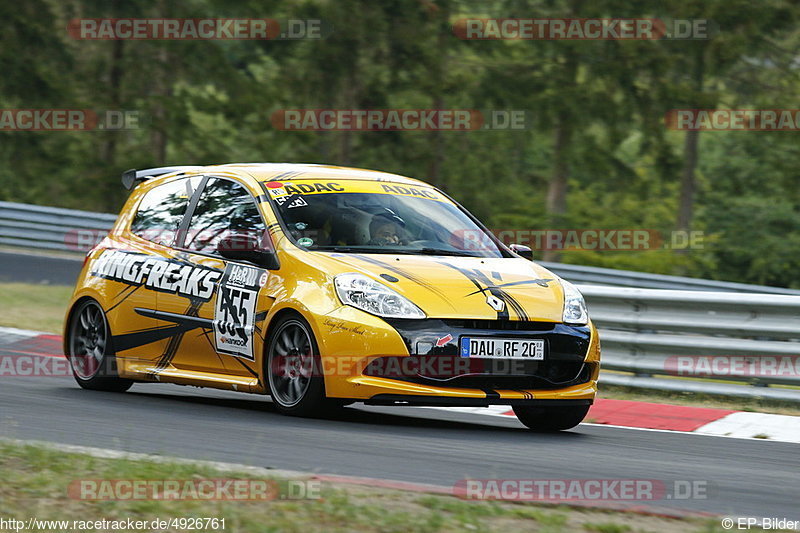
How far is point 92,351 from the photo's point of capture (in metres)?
9.65

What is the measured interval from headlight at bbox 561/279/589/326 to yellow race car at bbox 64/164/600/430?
0.04 feet

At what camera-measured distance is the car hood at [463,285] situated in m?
7.48

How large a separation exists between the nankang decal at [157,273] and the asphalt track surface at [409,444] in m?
0.81

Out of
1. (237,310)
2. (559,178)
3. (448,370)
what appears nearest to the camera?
(448,370)

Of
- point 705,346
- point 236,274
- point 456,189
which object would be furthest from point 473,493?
point 456,189

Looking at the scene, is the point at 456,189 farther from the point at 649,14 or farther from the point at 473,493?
the point at 473,493

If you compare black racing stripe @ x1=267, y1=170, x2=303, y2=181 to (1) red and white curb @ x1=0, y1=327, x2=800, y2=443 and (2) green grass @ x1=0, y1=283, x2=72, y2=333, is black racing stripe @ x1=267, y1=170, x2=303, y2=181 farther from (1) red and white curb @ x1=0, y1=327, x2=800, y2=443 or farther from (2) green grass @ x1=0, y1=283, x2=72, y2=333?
(2) green grass @ x1=0, y1=283, x2=72, y2=333

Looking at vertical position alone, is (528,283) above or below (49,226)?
below

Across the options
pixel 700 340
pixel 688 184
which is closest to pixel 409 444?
pixel 700 340

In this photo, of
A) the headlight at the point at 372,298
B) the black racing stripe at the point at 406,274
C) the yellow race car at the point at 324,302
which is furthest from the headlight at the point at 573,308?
the headlight at the point at 372,298

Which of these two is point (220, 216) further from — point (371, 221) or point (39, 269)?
point (39, 269)

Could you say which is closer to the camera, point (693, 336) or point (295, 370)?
point (295, 370)

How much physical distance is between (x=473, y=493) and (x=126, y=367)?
15.1ft

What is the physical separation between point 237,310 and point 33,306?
Answer: 8.76 meters
